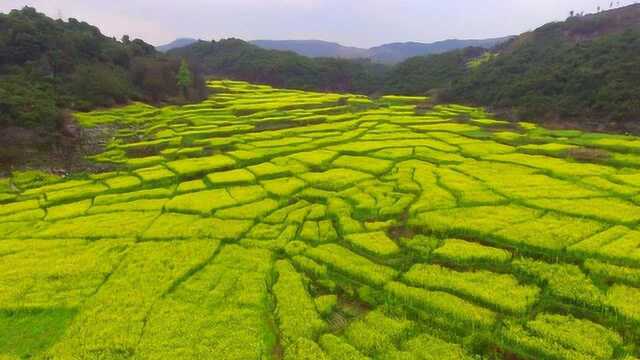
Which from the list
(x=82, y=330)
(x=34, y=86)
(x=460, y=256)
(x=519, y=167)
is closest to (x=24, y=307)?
(x=82, y=330)

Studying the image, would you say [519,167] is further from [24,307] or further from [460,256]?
[24,307]

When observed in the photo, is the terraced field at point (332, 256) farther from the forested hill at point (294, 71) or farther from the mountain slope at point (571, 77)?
the forested hill at point (294, 71)

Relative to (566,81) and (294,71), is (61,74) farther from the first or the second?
(294,71)

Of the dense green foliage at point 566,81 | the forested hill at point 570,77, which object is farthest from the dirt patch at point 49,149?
the dense green foliage at point 566,81

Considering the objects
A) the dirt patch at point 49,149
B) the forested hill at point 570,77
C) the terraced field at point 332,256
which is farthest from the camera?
the forested hill at point 570,77

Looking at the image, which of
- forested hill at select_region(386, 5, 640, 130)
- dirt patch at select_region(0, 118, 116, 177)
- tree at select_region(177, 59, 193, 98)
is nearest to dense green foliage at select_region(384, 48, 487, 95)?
forested hill at select_region(386, 5, 640, 130)
